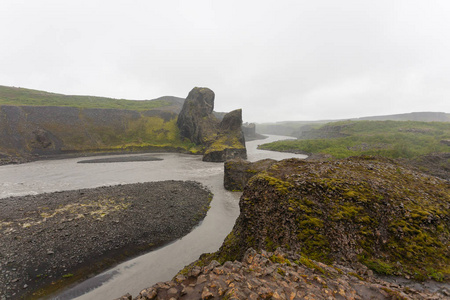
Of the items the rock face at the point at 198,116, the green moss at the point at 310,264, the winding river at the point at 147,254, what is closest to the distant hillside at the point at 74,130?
the rock face at the point at 198,116

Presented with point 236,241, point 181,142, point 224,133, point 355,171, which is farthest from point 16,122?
point 355,171

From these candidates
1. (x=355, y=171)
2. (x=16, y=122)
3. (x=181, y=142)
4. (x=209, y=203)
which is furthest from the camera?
(x=181, y=142)

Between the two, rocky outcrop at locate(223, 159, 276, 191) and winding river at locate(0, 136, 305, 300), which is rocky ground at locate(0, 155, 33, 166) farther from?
rocky outcrop at locate(223, 159, 276, 191)

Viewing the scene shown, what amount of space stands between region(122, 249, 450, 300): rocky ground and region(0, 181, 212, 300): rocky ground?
9.60 metres

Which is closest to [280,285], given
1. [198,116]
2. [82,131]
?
[198,116]

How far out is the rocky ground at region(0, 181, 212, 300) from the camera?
11047mm

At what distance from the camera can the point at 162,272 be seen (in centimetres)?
1187

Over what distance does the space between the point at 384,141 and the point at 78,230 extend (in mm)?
77207

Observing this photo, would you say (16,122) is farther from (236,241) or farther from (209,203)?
(236,241)

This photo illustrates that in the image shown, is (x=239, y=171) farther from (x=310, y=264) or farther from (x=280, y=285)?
(x=280, y=285)

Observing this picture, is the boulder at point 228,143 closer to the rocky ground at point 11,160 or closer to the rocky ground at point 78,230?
the rocky ground at point 78,230

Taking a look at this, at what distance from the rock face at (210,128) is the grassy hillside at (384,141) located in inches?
1099

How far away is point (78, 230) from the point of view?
48.7 ft

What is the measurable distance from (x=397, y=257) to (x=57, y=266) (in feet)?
62.6
